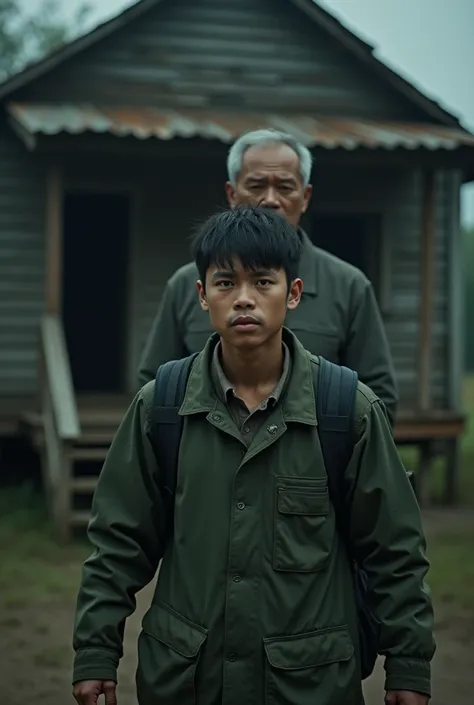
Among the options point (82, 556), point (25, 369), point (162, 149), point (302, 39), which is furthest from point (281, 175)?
point (302, 39)

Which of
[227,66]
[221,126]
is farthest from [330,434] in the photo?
[227,66]

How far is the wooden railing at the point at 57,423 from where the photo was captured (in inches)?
385

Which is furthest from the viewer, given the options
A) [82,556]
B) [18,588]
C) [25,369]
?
[25,369]

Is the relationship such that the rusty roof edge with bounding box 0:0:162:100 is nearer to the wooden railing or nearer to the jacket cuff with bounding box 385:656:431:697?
the wooden railing

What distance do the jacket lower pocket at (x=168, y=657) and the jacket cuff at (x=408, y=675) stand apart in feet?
1.45

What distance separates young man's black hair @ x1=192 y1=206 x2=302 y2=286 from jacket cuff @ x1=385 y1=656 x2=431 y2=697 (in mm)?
937

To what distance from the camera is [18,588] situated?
8.29 m

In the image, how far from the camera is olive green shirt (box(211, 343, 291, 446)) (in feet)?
9.58

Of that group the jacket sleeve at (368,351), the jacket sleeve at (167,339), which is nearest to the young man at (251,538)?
the jacket sleeve at (368,351)

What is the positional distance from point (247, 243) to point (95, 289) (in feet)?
44.1

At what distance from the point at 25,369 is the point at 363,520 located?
30.2ft

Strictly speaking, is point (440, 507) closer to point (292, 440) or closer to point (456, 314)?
point (456, 314)

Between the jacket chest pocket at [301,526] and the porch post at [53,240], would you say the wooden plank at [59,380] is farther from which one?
the jacket chest pocket at [301,526]

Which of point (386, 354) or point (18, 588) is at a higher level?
point (386, 354)
